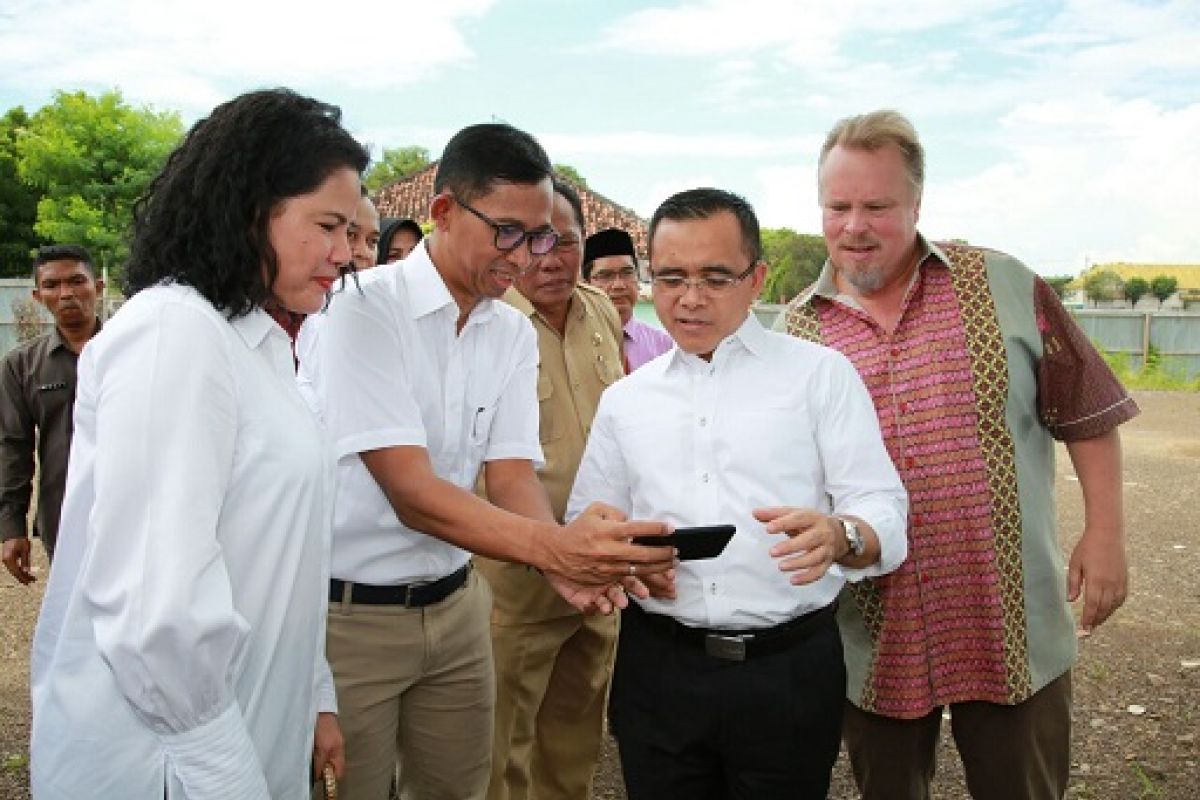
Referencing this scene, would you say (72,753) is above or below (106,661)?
below

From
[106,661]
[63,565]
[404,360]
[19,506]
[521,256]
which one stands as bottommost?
[19,506]

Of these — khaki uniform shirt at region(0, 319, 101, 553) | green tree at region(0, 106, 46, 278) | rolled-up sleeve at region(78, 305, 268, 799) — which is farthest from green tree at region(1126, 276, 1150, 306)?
rolled-up sleeve at region(78, 305, 268, 799)

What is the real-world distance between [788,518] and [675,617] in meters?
0.53

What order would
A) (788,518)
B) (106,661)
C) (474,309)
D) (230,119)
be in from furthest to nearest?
(474,309)
(788,518)
(230,119)
(106,661)

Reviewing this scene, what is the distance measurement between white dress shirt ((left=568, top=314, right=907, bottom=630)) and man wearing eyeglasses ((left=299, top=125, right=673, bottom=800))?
251 millimetres

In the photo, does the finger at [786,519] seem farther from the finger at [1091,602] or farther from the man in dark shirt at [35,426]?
the man in dark shirt at [35,426]

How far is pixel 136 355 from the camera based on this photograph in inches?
70.6

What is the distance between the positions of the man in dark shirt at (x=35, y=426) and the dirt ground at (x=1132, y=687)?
0.95 metres

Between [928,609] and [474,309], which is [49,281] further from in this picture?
[928,609]

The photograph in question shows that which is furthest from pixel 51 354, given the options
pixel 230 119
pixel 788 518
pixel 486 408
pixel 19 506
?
pixel 788 518

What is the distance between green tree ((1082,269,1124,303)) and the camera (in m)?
64.8

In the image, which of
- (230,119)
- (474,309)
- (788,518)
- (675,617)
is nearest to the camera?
(230,119)

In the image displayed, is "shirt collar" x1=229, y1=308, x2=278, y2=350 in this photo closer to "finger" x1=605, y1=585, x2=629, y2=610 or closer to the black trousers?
"finger" x1=605, y1=585, x2=629, y2=610

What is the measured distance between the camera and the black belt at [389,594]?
2850 mm
